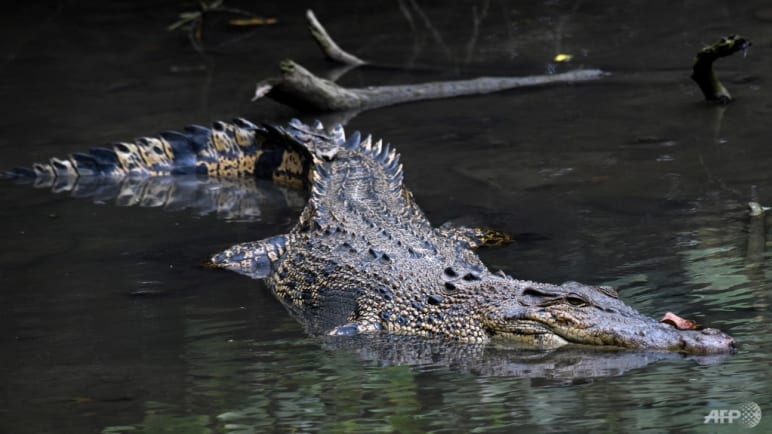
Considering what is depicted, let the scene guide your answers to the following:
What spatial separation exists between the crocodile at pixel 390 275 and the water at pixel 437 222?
129mm

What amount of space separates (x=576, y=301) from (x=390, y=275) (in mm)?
1139

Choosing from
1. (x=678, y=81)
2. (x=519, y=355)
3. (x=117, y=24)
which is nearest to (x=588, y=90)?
(x=678, y=81)

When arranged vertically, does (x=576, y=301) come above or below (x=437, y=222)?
below

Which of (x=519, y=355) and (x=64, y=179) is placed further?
(x=64, y=179)

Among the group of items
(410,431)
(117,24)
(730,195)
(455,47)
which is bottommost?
(410,431)

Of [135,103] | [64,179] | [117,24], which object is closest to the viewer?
[64,179]

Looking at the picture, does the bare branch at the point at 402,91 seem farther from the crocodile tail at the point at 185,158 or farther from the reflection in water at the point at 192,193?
the reflection in water at the point at 192,193

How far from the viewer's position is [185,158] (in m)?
9.69

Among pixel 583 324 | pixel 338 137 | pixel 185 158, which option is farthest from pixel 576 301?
pixel 185 158

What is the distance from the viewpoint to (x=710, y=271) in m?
6.00

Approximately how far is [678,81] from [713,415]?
20.7 ft

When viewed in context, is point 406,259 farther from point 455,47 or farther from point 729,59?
point 455,47

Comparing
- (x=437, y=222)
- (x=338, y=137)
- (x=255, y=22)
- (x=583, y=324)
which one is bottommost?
(x=583, y=324)

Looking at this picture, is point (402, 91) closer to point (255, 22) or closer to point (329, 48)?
point (329, 48)
